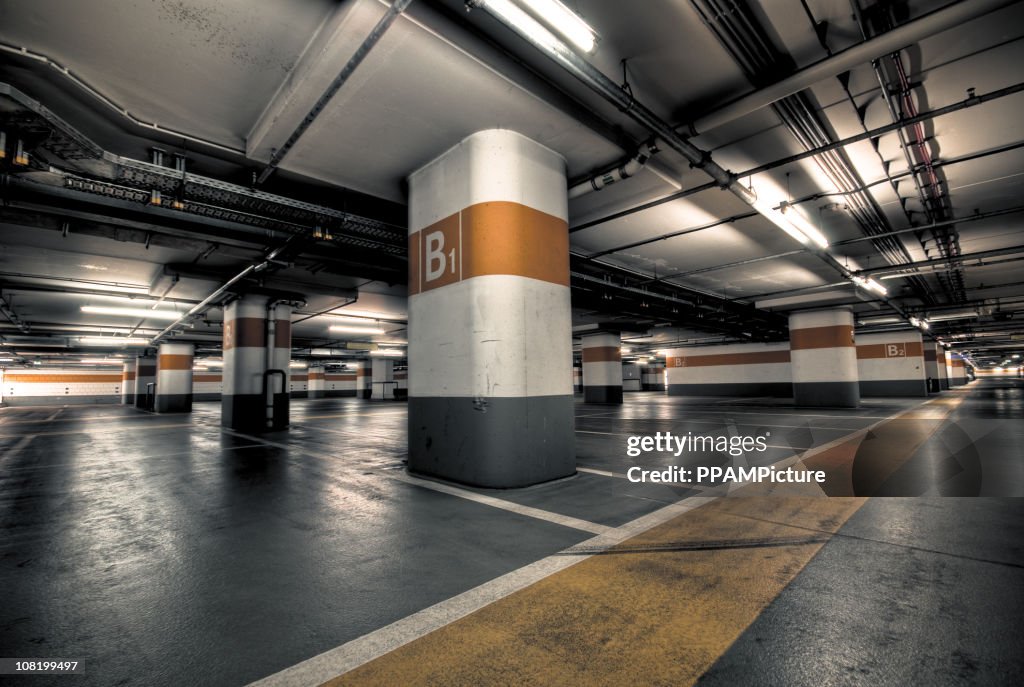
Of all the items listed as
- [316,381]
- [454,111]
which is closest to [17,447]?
[454,111]

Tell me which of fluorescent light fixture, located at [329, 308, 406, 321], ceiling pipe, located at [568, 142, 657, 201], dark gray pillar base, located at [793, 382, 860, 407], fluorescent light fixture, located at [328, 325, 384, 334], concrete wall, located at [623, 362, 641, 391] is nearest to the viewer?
ceiling pipe, located at [568, 142, 657, 201]

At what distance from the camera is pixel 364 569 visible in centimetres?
290

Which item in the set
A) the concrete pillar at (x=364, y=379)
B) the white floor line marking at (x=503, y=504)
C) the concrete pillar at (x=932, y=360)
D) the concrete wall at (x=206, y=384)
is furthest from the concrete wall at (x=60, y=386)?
the concrete pillar at (x=932, y=360)

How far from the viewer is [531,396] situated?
17.5 ft

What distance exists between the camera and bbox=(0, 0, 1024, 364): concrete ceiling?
13.6ft

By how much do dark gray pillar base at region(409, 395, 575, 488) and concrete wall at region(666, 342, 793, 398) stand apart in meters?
28.6

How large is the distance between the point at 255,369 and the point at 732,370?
3024cm

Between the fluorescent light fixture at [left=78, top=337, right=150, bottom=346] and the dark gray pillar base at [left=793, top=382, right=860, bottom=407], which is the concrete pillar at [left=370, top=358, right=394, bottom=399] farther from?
the dark gray pillar base at [left=793, top=382, right=860, bottom=407]

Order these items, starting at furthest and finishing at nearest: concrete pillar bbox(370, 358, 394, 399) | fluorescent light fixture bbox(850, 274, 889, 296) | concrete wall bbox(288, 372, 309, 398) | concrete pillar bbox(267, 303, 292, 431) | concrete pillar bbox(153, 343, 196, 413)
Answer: concrete wall bbox(288, 372, 309, 398), concrete pillar bbox(370, 358, 394, 399), concrete pillar bbox(153, 343, 196, 413), concrete pillar bbox(267, 303, 292, 431), fluorescent light fixture bbox(850, 274, 889, 296)

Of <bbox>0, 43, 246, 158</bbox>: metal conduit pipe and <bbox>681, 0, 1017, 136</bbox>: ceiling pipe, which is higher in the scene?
<bbox>0, 43, 246, 158</bbox>: metal conduit pipe

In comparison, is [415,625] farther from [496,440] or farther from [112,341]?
[112,341]

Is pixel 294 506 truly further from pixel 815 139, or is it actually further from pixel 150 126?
pixel 815 139

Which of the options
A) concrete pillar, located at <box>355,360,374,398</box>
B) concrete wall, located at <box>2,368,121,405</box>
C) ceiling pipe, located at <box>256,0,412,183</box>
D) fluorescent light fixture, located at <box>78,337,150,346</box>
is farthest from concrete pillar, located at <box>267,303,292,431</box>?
concrete wall, located at <box>2,368,121,405</box>

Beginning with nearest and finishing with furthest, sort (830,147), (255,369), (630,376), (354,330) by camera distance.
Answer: (830,147), (255,369), (354,330), (630,376)
